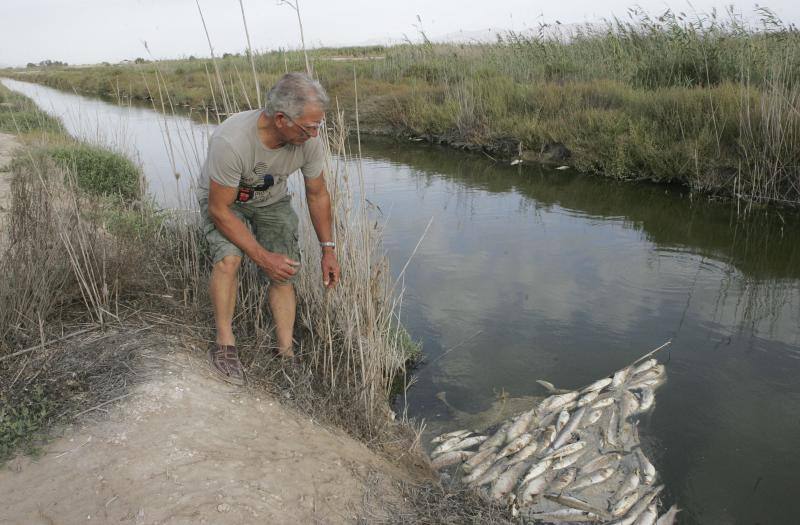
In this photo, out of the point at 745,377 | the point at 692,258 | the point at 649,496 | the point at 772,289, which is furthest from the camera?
the point at 692,258

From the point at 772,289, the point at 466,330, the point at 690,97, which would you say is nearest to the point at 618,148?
the point at 690,97

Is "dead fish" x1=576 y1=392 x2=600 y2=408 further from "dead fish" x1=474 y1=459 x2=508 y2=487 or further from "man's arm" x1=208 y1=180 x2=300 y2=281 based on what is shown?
"man's arm" x1=208 y1=180 x2=300 y2=281

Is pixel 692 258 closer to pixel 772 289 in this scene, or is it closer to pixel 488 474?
pixel 772 289

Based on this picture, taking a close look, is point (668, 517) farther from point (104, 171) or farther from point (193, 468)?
point (104, 171)

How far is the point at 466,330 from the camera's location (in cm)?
548

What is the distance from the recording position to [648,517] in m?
3.20

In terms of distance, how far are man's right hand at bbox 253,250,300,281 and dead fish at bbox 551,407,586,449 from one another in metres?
1.86

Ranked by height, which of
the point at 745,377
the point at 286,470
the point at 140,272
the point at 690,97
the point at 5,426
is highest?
the point at 690,97

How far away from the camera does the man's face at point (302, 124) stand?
3.04 metres

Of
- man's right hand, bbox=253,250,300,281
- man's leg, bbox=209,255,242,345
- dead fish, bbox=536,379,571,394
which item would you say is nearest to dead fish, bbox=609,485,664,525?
dead fish, bbox=536,379,571,394

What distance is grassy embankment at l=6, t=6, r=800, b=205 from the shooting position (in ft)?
28.2

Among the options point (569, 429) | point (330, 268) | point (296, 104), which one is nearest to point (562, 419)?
point (569, 429)

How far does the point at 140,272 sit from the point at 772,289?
5.93m

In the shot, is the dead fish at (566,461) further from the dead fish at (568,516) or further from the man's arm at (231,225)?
the man's arm at (231,225)
